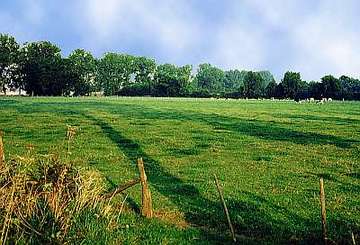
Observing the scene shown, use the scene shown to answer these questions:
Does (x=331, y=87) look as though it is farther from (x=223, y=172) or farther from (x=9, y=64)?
(x=223, y=172)

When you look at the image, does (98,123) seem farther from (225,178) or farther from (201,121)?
(225,178)

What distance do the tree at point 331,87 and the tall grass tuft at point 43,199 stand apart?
186 metres

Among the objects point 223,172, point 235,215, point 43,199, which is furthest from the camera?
point 223,172

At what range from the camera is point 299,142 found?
40594 mm

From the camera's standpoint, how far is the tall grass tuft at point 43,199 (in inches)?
590

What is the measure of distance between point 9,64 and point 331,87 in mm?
122696

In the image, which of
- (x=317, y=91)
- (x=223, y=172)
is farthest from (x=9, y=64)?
(x=223, y=172)

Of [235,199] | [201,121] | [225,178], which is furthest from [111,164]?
[201,121]

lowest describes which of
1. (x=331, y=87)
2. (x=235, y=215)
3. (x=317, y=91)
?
(x=235, y=215)

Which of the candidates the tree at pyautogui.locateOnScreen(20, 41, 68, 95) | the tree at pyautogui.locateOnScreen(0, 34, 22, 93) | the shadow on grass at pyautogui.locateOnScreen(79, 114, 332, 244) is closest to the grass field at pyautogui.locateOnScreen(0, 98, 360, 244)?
the shadow on grass at pyautogui.locateOnScreen(79, 114, 332, 244)

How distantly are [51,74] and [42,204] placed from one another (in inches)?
6600

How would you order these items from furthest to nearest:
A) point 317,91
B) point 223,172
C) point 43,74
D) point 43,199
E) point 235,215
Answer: point 317,91, point 43,74, point 223,172, point 235,215, point 43,199

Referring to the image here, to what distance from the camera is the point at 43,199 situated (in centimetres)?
1597

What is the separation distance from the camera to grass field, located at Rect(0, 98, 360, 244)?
1788 centimetres
